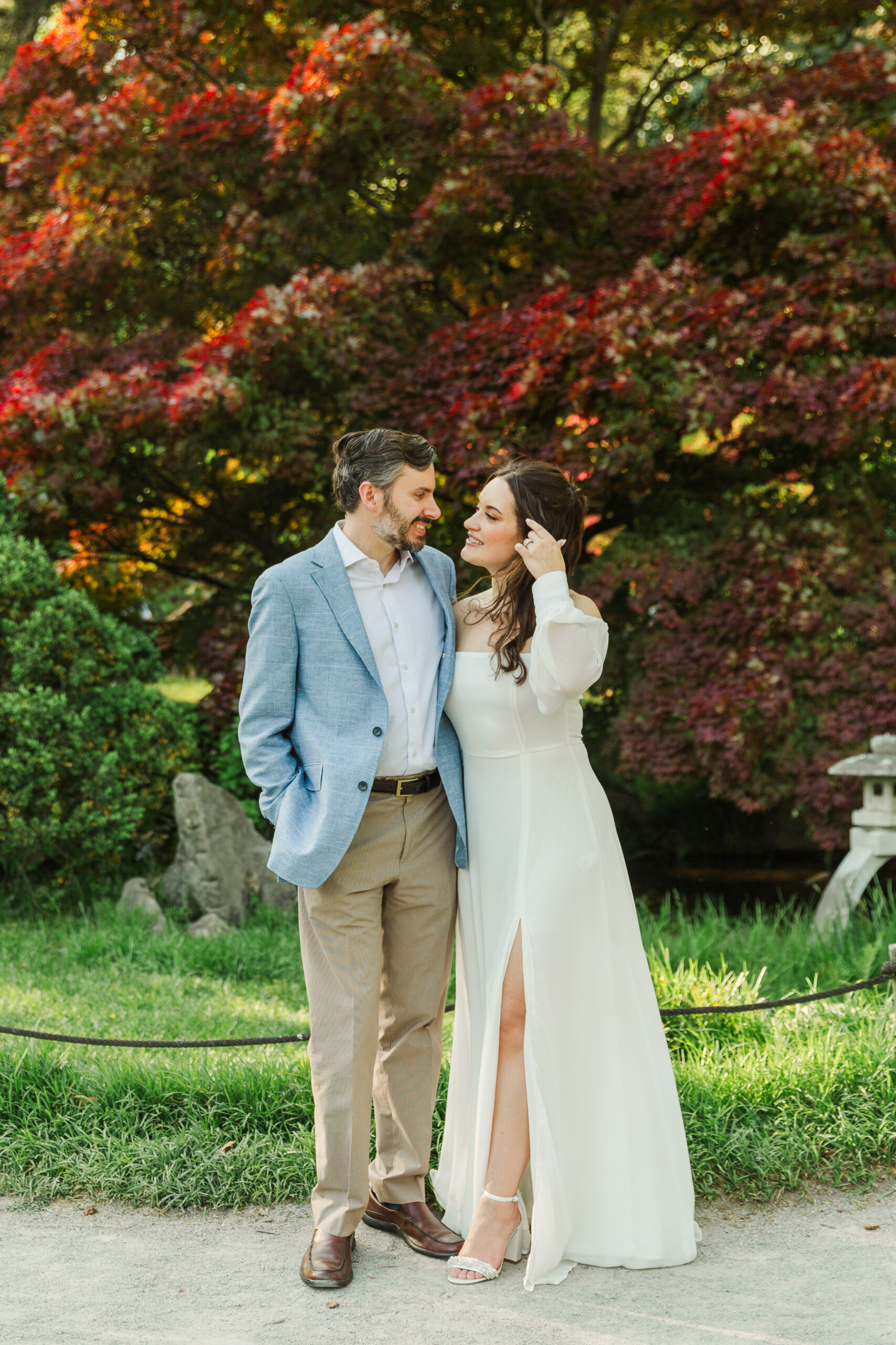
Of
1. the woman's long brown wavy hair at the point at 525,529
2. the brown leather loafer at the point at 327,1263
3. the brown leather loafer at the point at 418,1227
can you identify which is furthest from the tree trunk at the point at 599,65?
the brown leather loafer at the point at 327,1263

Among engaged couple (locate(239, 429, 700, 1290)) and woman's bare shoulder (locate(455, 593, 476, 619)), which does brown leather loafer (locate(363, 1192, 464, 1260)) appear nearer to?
engaged couple (locate(239, 429, 700, 1290))

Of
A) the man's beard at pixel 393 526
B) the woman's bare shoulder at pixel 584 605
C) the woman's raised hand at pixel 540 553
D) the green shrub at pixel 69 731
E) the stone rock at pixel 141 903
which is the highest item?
the man's beard at pixel 393 526

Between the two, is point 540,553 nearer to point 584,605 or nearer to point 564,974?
point 584,605

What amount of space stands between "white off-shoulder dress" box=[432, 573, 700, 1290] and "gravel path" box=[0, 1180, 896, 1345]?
15 centimetres

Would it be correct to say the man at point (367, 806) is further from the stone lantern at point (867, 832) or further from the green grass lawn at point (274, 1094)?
the stone lantern at point (867, 832)

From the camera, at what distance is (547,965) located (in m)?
2.90

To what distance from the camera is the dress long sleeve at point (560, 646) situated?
281 centimetres

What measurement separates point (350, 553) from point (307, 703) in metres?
0.41

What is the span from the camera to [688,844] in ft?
23.6

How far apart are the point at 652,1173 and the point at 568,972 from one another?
541 millimetres

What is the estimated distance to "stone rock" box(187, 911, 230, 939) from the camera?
5.54 meters

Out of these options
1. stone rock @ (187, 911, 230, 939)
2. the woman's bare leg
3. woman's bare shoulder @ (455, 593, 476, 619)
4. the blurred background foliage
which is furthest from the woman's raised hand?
stone rock @ (187, 911, 230, 939)

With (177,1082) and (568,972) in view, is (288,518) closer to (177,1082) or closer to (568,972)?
(177,1082)

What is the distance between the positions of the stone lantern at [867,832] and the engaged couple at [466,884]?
2538 millimetres
